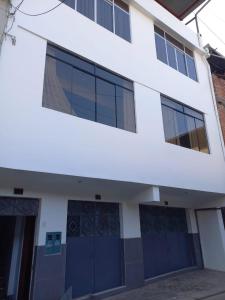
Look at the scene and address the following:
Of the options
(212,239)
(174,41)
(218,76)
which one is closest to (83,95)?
(174,41)

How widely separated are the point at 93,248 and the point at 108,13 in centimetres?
752

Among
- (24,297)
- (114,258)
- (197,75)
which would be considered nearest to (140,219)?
(114,258)

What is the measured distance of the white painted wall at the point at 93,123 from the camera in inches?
206

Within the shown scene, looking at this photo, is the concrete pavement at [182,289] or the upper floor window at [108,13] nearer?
the concrete pavement at [182,289]

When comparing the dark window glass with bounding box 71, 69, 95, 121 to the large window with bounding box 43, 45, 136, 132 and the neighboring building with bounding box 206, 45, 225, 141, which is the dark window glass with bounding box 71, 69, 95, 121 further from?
the neighboring building with bounding box 206, 45, 225, 141

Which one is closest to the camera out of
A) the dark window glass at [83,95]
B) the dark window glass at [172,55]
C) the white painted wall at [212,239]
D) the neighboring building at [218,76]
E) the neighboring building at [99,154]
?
the neighboring building at [99,154]

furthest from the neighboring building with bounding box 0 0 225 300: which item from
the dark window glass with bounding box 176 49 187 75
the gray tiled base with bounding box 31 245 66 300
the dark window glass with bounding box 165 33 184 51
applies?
the dark window glass with bounding box 176 49 187 75

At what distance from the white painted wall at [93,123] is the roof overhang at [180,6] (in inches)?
22.9

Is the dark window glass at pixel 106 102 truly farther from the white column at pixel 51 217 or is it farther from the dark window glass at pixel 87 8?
the white column at pixel 51 217

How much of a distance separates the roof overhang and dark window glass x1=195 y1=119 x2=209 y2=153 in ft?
16.8

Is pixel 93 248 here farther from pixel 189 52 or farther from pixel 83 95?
pixel 189 52

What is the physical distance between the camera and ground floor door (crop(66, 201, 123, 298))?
6.88 metres

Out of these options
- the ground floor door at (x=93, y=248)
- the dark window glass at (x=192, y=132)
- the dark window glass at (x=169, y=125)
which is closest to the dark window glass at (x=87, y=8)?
the dark window glass at (x=169, y=125)

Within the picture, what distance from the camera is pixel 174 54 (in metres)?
10.9
